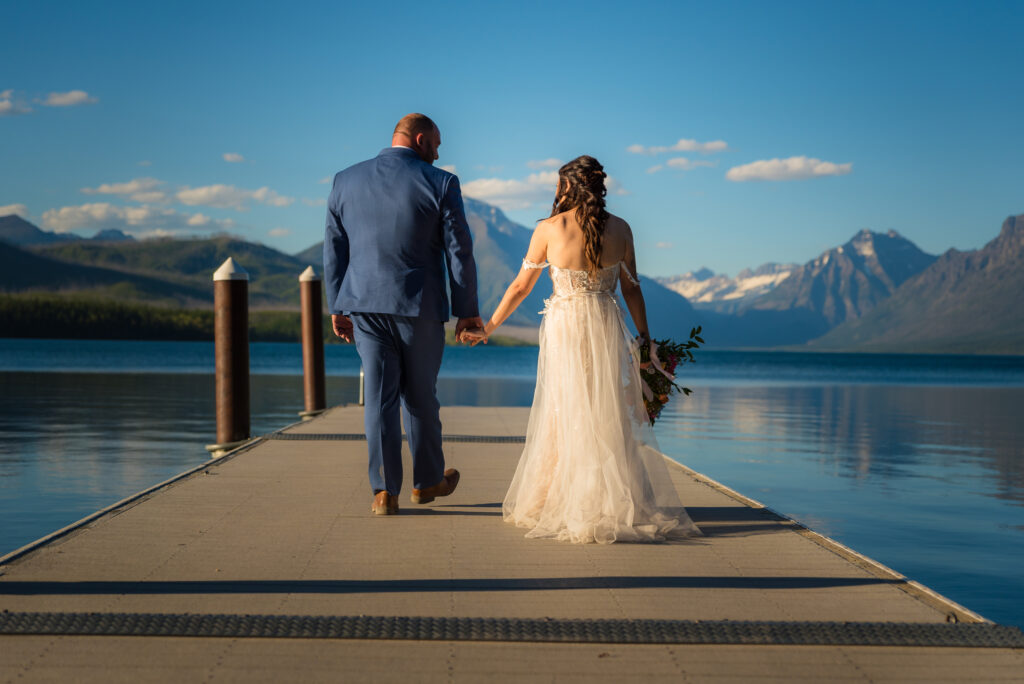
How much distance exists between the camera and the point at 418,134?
546 centimetres

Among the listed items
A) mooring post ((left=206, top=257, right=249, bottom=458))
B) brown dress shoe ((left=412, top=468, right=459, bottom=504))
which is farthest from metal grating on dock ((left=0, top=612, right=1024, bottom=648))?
mooring post ((left=206, top=257, right=249, bottom=458))

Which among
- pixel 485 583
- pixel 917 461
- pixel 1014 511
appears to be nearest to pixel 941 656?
pixel 485 583

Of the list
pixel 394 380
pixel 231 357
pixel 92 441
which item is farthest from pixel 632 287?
pixel 92 441

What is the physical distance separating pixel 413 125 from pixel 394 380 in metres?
1.53

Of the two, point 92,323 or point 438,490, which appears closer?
point 438,490

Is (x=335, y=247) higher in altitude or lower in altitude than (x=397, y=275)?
higher

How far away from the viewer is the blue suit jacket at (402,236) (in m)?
5.24

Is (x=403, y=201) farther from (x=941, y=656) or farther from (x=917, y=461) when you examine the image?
(x=917, y=461)

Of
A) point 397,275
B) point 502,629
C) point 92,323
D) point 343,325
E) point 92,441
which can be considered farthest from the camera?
point 92,323

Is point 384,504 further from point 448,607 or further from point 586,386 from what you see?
point 448,607

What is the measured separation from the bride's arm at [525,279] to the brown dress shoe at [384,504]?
3.73 feet

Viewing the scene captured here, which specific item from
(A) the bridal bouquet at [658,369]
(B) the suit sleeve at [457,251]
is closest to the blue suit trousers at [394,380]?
(B) the suit sleeve at [457,251]

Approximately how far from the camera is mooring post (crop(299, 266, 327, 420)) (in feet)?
50.1

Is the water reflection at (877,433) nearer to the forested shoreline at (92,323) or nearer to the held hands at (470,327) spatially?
the held hands at (470,327)
